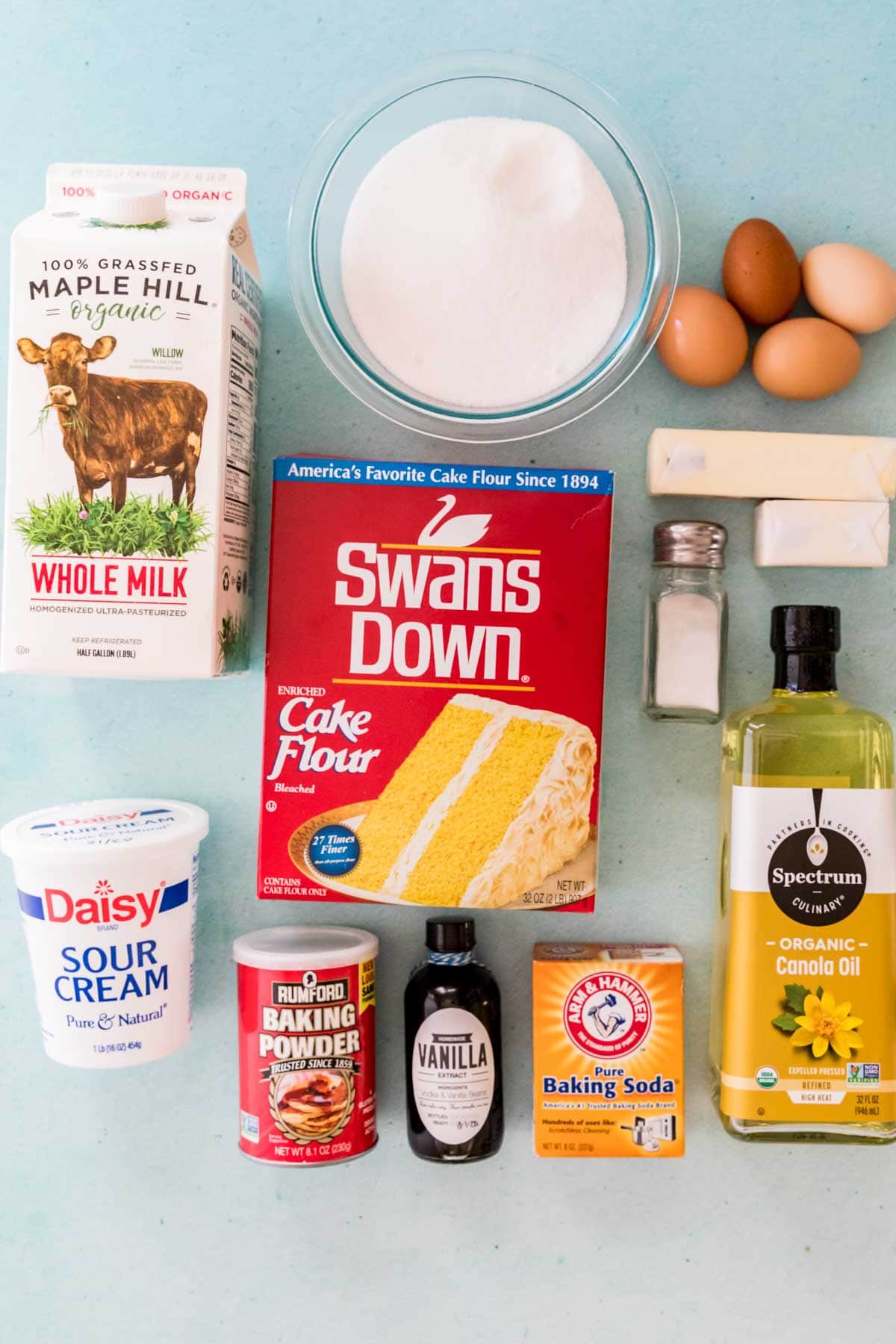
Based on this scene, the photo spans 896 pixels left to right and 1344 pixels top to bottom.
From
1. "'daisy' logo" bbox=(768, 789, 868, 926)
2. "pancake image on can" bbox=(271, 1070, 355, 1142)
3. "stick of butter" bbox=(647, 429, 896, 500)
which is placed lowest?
"pancake image on can" bbox=(271, 1070, 355, 1142)

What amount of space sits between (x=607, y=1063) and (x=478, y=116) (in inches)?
30.7

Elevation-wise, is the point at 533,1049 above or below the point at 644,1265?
above

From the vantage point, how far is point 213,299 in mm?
719

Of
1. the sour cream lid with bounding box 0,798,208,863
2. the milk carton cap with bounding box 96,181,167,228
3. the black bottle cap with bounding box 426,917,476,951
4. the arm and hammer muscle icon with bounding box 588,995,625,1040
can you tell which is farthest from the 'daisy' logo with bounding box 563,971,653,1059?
the milk carton cap with bounding box 96,181,167,228

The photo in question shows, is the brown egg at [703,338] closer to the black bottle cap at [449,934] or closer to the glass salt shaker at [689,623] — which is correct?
the glass salt shaker at [689,623]

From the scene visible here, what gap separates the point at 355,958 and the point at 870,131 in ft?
2.69

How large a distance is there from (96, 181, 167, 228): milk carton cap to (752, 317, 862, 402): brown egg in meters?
0.49

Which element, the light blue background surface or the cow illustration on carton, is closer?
the cow illustration on carton

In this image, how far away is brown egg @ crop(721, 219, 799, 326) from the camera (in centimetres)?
79

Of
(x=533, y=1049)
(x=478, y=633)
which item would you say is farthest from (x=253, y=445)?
(x=533, y=1049)

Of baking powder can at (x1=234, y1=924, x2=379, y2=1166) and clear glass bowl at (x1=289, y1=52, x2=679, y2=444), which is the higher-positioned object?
clear glass bowl at (x1=289, y1=52, x2=679, y2=444)

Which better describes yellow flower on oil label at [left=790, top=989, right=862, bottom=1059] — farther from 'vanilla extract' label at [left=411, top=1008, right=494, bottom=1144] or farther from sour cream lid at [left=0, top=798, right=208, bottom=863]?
sour cream lid at [left=0, top=798, right=208, bottom=863]

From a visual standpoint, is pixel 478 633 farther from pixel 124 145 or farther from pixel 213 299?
pixel 124 145

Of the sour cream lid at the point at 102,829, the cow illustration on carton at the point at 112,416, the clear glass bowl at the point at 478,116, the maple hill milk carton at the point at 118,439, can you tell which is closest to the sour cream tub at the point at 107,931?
the sour cream lid at the point at 102,829
